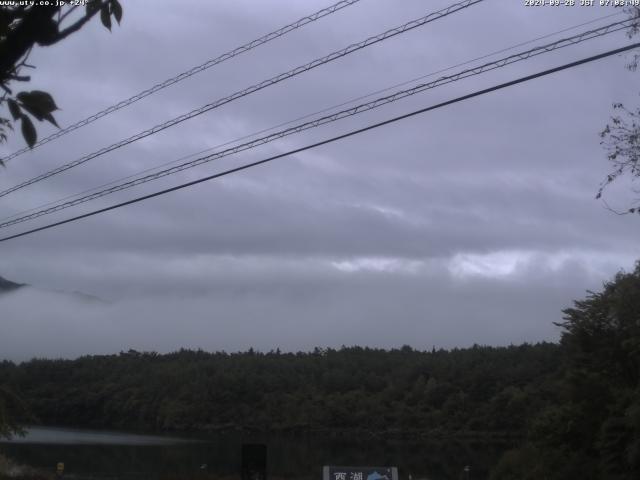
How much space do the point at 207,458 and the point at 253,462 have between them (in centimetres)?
3665

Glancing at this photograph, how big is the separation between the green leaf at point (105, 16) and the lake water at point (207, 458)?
24.7 m

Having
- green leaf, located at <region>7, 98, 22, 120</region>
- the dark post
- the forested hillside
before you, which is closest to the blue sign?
the dark post

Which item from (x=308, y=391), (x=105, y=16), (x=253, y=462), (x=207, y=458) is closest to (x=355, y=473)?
(x=253, y=462)

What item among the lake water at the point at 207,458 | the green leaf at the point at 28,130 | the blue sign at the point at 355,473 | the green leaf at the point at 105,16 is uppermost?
the green leaf at the point at 105,16

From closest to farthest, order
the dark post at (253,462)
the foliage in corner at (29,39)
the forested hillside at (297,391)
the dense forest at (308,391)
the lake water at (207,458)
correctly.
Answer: the foliage in corner at (29,39) → the dark post at (253,462) → the lake water at (207,458) → the dense forest at (308,391) → the forested hillside at (297,391)

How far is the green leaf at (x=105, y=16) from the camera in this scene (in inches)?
162

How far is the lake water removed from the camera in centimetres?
3975

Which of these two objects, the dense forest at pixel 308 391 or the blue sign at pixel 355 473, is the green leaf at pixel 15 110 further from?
the dense forest at pixel 308 391

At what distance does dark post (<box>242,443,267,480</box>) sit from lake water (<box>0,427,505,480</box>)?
13.3 m

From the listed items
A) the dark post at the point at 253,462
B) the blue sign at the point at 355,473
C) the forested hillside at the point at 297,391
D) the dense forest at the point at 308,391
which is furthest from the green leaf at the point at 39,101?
the forested hillside at the point at 297,391

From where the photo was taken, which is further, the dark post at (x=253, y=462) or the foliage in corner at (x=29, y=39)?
the dark post at (x=253, y=462)

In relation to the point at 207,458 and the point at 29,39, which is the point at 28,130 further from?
the point at 207,458

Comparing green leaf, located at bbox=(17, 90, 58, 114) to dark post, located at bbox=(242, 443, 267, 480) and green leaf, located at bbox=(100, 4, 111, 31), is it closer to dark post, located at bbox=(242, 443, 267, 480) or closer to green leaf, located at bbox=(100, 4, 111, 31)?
green leaf, located at bbox=(100, 4, 111, 31)

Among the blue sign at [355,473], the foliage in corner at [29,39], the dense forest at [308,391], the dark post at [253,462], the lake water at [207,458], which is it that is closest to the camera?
the foliage in corner at [29,39]
